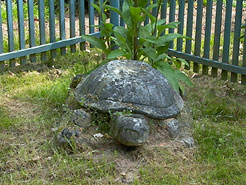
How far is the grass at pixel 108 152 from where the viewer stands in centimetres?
373

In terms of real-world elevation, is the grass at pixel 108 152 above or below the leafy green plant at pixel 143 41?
below

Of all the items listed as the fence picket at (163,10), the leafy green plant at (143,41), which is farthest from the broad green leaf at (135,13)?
the fence picket at (163,10)

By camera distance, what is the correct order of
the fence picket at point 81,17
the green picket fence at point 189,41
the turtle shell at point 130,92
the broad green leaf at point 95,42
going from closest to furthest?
the turtle shell at point 130,92, the broad green leaf at point 95,42, the green picket fence at point 189,41, the fence picket at point 81,17

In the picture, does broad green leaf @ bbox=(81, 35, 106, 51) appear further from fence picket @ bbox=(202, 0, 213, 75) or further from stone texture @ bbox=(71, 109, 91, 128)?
fence picket @ bbox=(202, 0, 213, 75)

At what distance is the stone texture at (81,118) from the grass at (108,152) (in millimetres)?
169

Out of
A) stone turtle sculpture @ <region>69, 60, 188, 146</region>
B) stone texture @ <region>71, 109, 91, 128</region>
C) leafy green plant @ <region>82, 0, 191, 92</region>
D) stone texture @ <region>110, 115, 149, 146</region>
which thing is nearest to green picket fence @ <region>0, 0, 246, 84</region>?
leafy green plant @ <region>82, 0, 191, 92</region>

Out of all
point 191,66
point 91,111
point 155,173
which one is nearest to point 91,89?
point 91,111

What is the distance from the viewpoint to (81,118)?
427cm

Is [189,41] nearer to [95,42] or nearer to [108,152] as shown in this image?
[95,42]

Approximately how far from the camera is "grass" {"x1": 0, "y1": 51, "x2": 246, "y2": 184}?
373 cm

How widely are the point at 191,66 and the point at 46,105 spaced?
7.78 ft

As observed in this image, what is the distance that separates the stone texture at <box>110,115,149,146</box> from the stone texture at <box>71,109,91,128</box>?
1.33ft

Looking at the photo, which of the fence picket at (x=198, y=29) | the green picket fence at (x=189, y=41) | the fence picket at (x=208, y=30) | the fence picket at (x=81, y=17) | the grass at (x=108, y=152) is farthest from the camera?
the fence picket at (x=81, y=17)

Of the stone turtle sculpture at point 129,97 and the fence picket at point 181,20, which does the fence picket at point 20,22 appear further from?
the fence picket at point 181,20
